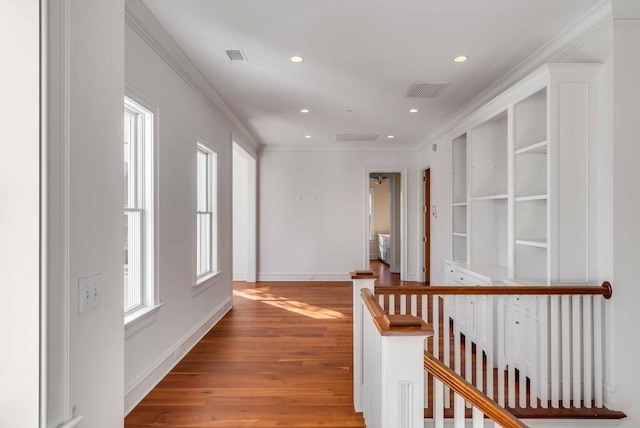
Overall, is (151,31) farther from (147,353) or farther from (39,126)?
Result: (147,353)

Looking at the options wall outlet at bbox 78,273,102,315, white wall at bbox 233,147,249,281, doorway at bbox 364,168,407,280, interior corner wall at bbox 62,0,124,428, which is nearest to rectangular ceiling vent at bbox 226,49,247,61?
interior corner wall at bbox 62,0,124,428

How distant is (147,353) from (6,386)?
1.77 meters

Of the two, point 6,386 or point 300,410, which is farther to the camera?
point 300,410

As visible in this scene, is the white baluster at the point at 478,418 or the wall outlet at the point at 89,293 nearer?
the wall outlet at the point at 89,293

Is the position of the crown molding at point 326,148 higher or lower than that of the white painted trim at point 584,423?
higher

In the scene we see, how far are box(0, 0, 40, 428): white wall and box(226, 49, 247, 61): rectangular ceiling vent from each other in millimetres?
2129

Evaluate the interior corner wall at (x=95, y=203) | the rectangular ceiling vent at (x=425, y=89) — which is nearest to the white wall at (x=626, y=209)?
the rectangular ceiling vent at (x=425, y=89)

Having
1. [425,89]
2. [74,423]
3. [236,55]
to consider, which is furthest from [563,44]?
[74,423]

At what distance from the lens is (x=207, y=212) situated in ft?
13.5

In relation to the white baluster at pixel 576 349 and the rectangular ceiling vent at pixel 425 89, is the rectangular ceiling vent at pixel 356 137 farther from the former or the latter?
the white baluster at pixel 576 349

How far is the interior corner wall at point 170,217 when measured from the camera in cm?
237

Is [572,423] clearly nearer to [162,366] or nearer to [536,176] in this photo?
[536,176]

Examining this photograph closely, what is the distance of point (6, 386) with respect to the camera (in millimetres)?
906

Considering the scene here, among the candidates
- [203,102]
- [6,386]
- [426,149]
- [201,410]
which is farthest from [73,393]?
[426,149]
